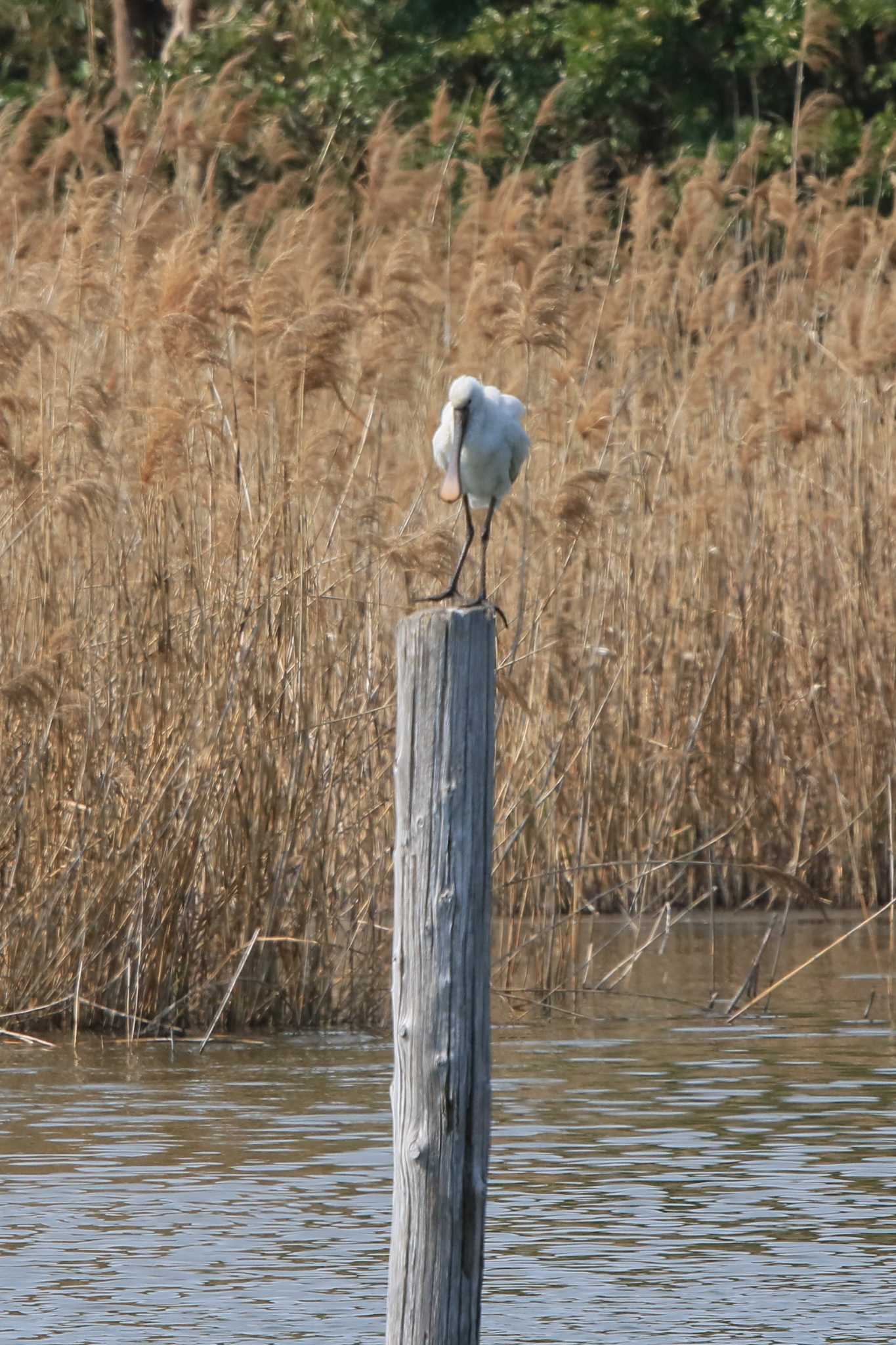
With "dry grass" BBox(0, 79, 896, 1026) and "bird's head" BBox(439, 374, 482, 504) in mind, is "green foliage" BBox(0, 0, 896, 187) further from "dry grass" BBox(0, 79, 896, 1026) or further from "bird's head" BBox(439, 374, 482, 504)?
"bird's head" BBox(439, 374, 482, 504)

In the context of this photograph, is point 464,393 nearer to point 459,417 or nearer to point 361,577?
point 459,417

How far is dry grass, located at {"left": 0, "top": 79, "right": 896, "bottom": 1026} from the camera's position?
24.0ft

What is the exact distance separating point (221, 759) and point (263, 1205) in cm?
184

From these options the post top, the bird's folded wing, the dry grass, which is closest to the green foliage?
the dry grass

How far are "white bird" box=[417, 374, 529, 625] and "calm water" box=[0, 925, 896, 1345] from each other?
1.40 metres

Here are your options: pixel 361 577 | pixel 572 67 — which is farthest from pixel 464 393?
pixel 572 67

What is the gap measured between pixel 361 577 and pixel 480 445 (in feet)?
4.59

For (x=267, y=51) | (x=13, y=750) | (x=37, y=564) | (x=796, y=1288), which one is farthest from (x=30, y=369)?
(x=267, y=51)

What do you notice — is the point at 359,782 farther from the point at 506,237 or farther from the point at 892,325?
the point at 892,325

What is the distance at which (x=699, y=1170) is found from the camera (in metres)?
6.10

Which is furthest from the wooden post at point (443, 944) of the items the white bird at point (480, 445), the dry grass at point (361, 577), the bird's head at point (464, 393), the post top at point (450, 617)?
the dry grass at point (361, 577)

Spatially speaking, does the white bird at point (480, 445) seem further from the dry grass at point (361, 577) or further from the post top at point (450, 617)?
the post top at point (450, 617)

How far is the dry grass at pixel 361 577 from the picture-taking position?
731cm

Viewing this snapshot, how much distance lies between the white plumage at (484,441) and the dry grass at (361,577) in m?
0.43
